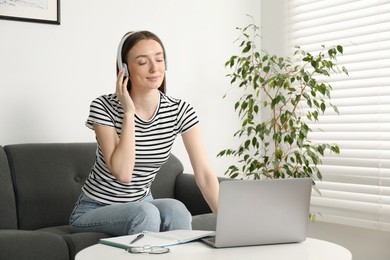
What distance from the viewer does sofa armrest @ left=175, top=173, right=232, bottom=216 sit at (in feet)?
10.7

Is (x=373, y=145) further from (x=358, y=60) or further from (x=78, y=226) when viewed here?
(x=78, y=226)

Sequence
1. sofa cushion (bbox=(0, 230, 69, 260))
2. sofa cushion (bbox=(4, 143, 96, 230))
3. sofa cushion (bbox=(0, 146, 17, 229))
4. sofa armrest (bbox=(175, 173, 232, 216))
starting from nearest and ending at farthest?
sofa cushion (bbox=(0, 230, 69, 260)), sofa cushion (bbox=(0, 146, 17, 229)), sofa cushion (bbox=(4, 143, 96, 230)), sofa armrest (bbox=(175, 173, 232, 216))

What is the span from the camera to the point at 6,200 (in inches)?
115

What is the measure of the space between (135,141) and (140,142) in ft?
0.09

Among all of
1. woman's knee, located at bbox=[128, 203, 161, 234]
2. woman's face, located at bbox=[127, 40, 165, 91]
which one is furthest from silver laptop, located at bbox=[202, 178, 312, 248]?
woman's face, located at bbox=[127, 40, 165, 91]

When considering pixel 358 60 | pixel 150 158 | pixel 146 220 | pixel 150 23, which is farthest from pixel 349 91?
pixel 146 220

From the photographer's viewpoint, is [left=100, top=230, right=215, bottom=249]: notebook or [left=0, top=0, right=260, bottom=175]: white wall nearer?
[left=100, top=230, right=215, bottom=249]: notebook

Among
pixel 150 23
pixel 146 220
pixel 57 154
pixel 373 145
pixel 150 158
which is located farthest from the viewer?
pixel 150 23

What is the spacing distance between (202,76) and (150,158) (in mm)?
1525

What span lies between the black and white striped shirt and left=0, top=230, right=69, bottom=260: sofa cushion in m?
0.33

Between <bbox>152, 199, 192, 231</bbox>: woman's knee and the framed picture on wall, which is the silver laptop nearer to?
<bbox>152, 199, 192, 231</bbox>: woman's knee

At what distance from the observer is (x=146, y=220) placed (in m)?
2.35

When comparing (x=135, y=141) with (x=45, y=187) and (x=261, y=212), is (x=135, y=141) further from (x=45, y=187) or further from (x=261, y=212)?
(x=261, y=212)

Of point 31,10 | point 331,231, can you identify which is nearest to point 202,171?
point 31,10
